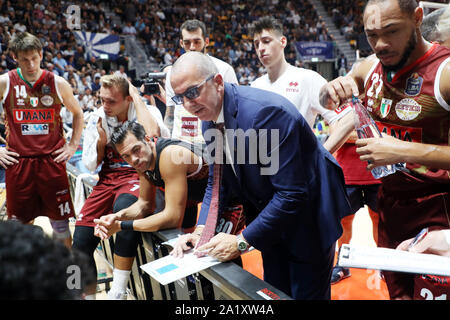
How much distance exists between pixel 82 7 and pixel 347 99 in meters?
16.2

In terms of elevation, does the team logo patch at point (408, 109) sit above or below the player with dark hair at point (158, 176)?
above

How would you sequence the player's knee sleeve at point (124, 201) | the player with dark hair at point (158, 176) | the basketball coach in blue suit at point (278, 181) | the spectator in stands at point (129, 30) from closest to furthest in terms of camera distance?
the basketball coach in blue suit at point (278, 181) → the player with dark hair at point (158, 176) → the player's knee sleeve at point (124, 201) → the spectator in stands at point (129, 30)

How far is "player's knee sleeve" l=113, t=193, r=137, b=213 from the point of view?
7.55 ft

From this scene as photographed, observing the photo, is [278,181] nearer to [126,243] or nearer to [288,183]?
[288,183]

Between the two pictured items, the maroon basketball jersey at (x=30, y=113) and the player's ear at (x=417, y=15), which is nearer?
the player's ear at (x=417, y=15)

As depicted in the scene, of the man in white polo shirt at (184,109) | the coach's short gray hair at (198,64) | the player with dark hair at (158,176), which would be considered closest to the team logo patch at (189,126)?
the man in white polo shirt at (184,109)

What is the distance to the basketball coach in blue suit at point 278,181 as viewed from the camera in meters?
1.36

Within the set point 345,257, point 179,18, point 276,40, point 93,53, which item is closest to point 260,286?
point 345,257

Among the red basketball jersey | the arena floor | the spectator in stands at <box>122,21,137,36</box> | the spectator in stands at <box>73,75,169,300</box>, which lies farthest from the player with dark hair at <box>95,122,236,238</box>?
the spectator in stands at <box>122,21,137,36</box>

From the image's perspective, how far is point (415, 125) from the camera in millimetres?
1379

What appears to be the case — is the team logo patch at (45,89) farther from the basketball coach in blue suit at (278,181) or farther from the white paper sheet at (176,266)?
the white paper sheet at (176,266)

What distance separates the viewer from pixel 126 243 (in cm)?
218

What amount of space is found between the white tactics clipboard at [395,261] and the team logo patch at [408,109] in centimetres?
60

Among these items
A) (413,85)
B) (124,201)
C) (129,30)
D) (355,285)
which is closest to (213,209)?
(124,201)
